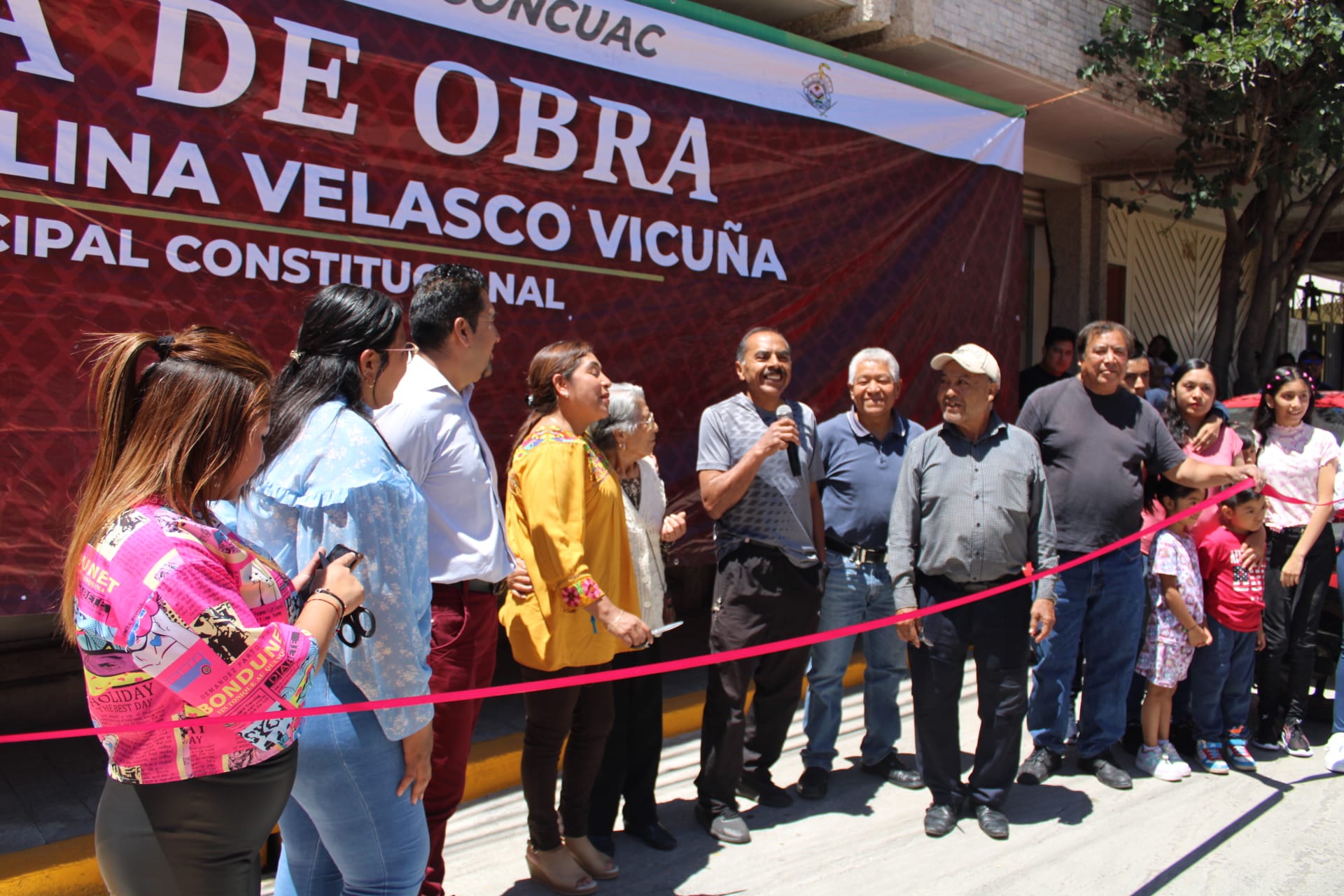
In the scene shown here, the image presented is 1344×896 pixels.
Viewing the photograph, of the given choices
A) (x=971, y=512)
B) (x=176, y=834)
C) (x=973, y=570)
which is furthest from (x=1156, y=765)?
(x=176, y=834)

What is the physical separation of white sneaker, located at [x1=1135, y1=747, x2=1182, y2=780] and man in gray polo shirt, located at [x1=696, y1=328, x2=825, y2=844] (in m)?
1.68

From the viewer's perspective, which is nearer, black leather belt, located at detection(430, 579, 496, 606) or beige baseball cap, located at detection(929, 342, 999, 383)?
black leather belt, located at detection(430, 579, 496, 606)

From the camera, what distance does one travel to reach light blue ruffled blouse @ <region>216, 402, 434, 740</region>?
2.15 m

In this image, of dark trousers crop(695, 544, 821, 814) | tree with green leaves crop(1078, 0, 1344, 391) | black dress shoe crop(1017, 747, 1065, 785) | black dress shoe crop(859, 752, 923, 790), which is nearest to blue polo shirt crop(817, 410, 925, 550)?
dark trousers crop(695, 544, 821, 814)

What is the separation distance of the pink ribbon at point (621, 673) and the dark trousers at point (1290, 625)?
0.28 metres

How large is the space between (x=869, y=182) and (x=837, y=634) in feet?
11.0

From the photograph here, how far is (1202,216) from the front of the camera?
482 inches

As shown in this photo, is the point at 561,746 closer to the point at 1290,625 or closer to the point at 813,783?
the point at 813,783

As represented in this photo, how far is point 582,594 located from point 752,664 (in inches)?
47.3

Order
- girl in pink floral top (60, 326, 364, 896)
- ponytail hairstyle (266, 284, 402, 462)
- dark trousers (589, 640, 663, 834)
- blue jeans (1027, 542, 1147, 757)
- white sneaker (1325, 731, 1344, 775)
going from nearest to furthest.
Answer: girl in pink floral top (60, 326, 364, 896), ponytail hairstyle (266, 284, 402, 462), dark trousers (589, 640, 663, 834), blue jeans (1027, 542, 1147, 757), white sneaker (1325, 731, 1344, 775)

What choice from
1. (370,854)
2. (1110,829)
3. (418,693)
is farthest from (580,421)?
(1110,829)

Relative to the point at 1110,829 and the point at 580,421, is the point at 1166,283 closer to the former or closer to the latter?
the point at 1110,829

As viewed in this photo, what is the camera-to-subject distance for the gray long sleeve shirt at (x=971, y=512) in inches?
157

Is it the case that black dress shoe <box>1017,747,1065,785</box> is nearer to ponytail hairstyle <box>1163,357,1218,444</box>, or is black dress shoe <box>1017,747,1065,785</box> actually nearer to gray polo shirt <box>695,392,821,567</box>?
gray polo shirt <box>695,392,821,567</box>
